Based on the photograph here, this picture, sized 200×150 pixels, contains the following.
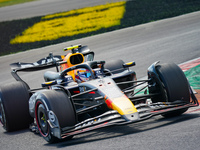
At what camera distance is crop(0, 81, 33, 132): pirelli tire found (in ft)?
25.0

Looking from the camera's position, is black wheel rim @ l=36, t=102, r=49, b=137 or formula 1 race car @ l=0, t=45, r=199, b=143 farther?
black wheel rim @ l=36, t=102, r=49, b=137

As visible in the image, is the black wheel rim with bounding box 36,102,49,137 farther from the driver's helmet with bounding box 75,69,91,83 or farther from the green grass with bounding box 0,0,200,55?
the green grass with bounding box 0,0,200,55

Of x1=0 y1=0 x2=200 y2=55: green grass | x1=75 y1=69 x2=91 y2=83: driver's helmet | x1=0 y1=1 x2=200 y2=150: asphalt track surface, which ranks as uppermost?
x1=0 y1=0 x2=200 y2=55: green grass

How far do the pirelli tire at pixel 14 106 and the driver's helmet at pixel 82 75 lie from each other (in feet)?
3.37

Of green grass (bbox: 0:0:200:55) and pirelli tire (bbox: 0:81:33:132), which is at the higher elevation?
green grass (bbox: 0:0:200:55)

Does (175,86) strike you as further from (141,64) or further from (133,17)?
(133,17)

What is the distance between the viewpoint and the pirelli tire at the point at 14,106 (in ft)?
25.0

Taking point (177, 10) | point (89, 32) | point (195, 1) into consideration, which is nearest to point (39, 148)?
point (89, 32)

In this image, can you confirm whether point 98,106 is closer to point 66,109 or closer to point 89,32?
point 66,109

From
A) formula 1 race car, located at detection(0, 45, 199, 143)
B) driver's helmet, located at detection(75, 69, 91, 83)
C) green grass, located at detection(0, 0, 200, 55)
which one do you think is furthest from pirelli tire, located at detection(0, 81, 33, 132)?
green grass, located at detection(0, 0, 200, 55)

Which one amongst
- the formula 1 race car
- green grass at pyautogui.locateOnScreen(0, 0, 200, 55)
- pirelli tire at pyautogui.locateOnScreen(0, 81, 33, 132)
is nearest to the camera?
the formula 1 race car

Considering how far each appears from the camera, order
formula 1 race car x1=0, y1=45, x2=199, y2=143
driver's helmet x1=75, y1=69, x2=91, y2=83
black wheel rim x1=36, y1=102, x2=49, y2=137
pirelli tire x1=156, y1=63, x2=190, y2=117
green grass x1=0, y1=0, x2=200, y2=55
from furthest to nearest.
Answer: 1. green grass x1=0, y1=0, x2=200, y2=55
2. driver's helmet x1=75, y1=69, x2=91, y2=83
3. pirelli tire x1=156, y1=63, x2=190, y2=117
4. black wheel rim x1=36, y1=102, x2=49, y2=137
5. formula 1 race car x1=0, y1=45, x2=199, y2=143

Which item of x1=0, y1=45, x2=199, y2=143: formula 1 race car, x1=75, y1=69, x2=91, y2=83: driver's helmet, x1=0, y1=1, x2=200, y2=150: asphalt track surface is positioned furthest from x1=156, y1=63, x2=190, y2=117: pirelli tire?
x1=75, y1=69, x2=91, y2=83: driver's helmet

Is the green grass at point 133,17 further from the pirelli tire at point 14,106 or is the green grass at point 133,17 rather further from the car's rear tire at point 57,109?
the car's rear tire at point 57,109
